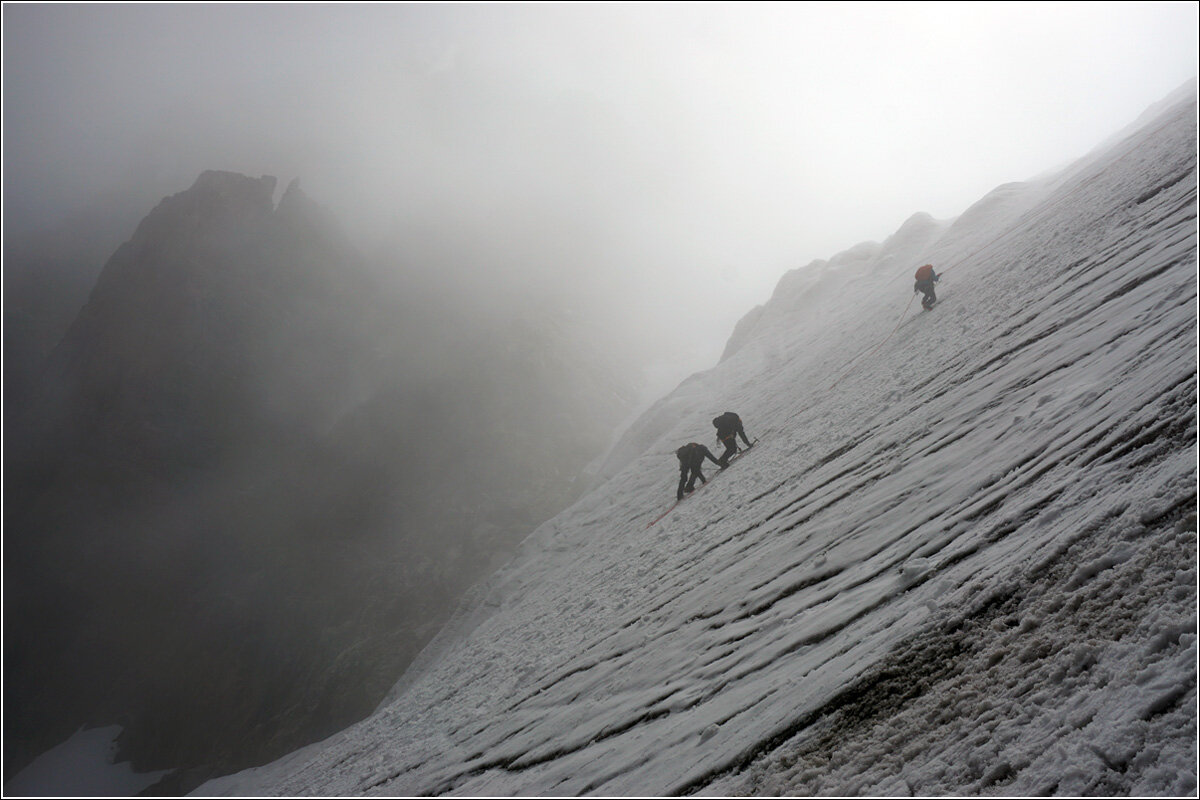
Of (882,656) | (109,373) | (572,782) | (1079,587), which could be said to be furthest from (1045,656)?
(109,373)

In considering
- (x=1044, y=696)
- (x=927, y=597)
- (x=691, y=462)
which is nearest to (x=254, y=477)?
(x=691, y=462)

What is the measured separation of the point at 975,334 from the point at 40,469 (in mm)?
102748

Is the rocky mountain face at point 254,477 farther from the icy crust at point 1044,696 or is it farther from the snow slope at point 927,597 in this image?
the icy crust at point 1044,696

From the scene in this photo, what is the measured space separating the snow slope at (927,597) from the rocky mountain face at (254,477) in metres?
44.3

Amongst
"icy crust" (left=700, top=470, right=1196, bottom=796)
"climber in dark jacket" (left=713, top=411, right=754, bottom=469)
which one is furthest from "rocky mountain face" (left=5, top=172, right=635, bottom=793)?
"icy crust" (left=700, top=470, right=1196, bottom=796)

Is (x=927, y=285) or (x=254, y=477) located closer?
(x=927, y=285)

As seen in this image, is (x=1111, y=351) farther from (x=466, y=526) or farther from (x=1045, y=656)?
(x=466, y=526)

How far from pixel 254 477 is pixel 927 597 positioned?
269 feet

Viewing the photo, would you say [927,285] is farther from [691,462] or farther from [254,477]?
[254,477]

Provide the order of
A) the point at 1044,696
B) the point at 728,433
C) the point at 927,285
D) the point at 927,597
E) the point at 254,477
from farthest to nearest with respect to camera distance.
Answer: the point at 254,477 → the point at 927,285 → the point at 728,433 → the point at 927,597 → the point at 1044,696

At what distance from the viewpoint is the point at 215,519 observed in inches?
2793

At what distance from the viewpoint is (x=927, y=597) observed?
5.05 metres

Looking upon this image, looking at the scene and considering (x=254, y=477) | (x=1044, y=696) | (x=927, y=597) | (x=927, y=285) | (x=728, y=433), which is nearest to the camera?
(x=1044, y=696)

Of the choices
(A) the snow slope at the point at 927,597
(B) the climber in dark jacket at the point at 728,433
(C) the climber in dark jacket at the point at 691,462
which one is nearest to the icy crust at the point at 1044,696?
(A) the snow slope at the point at 927,597
